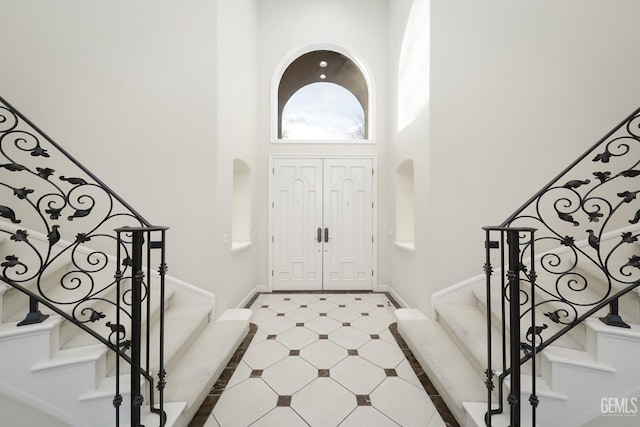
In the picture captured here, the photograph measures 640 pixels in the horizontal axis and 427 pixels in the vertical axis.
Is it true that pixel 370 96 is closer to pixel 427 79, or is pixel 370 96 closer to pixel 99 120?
pixel 427 79

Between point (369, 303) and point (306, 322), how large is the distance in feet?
3.78

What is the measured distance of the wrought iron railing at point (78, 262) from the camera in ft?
4.52

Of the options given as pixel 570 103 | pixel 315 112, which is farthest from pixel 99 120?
pixel 570 103

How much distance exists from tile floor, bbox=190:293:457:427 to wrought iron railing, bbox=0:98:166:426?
0.59 m

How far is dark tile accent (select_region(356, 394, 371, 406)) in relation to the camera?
6.11 ft

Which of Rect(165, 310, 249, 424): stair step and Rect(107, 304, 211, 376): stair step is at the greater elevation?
Rect(107, 304, 211, 376): stair step

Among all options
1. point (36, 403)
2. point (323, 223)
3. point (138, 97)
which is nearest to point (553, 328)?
point (323, 223)

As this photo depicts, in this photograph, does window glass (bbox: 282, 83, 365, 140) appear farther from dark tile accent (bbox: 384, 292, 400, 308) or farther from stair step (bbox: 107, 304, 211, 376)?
stair step (bbox: 107, 304, 211, 376)

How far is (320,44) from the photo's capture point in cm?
454

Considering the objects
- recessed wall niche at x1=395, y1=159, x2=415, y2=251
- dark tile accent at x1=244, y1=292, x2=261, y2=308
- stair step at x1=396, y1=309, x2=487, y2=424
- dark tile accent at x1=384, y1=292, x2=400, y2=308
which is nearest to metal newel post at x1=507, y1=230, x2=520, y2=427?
stair step at x1=396, y1=309, x2=487, y2=424

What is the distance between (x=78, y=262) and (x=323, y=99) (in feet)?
14.0

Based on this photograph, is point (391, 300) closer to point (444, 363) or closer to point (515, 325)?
point (444, 363)

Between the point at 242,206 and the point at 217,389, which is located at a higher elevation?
the point at 242,206

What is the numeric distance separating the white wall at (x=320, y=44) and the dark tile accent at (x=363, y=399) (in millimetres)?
2660
